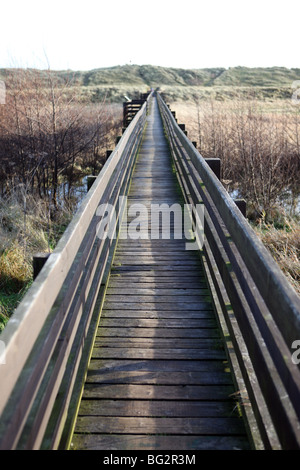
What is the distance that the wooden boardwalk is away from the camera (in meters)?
2.64

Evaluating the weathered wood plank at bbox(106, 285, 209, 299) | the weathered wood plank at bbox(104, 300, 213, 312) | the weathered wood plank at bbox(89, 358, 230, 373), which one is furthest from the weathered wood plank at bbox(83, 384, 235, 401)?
the weathered wood plank at bbox(106, 285, 209, 299)

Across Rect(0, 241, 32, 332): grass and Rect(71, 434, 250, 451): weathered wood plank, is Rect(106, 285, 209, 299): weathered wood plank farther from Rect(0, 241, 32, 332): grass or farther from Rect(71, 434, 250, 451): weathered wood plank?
Rect(0, 241, 32, 332): grass

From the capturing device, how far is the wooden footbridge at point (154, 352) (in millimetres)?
1896

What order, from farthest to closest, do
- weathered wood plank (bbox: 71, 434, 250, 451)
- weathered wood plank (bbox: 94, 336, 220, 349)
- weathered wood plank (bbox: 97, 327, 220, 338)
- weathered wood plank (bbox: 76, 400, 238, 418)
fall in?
weathered wood plank (bbox: 97, 327, 220, 338) < weathered wood plank (bbox: 94, 336, 220, 349) < weathered wood plank (bbox: 76, 400, 238, 418) < weathered wood plank (bbox: 71, 434, 250, 451)

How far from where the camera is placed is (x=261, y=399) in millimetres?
2492

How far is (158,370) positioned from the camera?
326cm

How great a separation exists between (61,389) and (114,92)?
6264 cm

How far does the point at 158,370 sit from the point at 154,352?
245 millimetres

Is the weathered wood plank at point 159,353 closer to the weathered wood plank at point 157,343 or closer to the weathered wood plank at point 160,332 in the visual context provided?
the weathered wood plank at point 157,343


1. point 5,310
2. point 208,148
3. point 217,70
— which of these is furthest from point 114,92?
point 217,70

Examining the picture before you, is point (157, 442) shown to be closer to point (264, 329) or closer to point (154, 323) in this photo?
point (264, 329)

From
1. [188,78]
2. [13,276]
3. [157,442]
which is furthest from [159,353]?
[188,78]

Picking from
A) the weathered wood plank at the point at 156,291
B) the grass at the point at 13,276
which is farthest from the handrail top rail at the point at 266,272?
the grass at the point at 13,276

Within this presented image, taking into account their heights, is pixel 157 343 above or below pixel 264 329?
below
